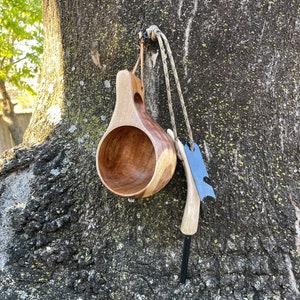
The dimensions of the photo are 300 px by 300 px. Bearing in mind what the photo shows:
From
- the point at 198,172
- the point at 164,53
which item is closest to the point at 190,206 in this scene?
the point at 198,172

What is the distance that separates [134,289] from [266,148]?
0.49m

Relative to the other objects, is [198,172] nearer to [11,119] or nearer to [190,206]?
[190,206]

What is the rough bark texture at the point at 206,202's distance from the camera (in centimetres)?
85

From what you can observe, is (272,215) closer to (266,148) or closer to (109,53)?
(266,148)

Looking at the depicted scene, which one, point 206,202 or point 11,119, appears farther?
point 11,119

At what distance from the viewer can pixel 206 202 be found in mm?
868

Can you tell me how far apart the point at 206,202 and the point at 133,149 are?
0.23 m

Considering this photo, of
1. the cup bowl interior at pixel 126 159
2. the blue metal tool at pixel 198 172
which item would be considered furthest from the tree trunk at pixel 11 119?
the blue metal tool at pixel 198 172

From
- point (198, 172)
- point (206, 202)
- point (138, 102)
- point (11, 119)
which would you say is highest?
point (138, 102)

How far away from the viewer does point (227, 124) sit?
88cm

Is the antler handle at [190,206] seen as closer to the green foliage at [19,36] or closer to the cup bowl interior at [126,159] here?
the cup bowl interior at [126,159]

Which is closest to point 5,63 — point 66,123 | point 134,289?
point 66,123

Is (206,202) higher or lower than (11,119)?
higher

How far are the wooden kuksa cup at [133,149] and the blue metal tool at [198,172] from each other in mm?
40
